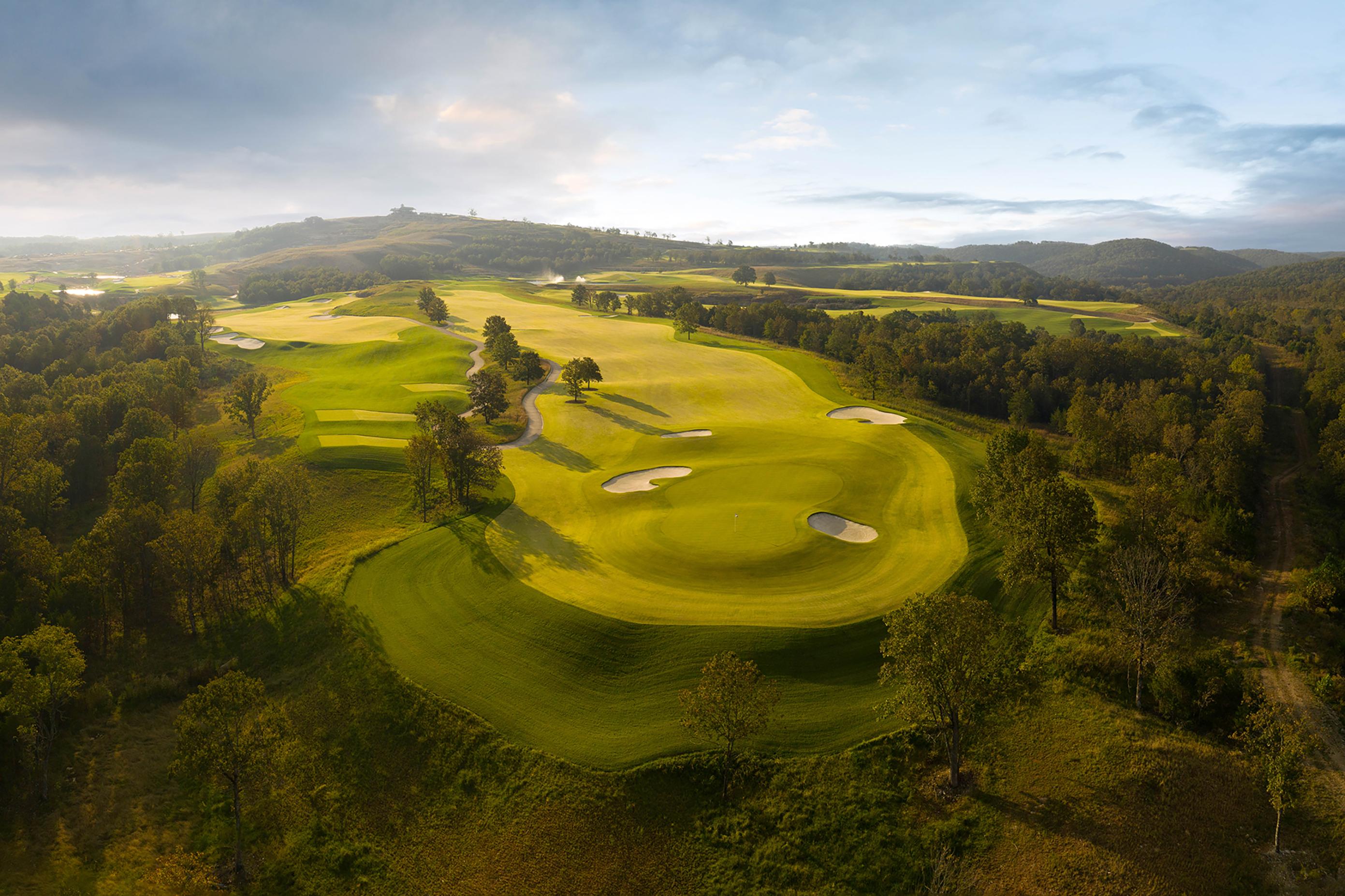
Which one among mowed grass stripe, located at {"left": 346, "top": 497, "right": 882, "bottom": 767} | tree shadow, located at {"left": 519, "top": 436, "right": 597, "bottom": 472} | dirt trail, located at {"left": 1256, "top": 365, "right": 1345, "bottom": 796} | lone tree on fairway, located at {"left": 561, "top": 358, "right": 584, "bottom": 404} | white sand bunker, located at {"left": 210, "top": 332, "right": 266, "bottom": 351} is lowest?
mowed grass stripe, located at {"left": 346, "top": 497, "right": 882, "bottom": 767}

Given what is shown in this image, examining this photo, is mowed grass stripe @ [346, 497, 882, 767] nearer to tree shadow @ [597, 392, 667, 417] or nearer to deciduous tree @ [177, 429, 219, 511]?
deciduous tree @ [177, 429, 219, 511]

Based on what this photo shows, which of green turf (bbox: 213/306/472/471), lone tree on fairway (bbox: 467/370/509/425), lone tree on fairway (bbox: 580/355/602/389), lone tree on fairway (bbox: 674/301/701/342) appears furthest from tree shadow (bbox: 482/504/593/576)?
lone tree on fairway (bbox: 674/301/701/342)

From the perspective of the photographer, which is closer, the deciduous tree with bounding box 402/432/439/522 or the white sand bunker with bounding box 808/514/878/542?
the white sand bunker with bounding box 808/514/878/542

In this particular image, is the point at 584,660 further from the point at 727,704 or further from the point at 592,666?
the point at 727,704

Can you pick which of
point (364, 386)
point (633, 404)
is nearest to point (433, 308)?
point (364, 386)

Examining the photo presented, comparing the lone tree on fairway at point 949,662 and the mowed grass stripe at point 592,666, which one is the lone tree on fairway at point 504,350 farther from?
the lone tree on fairway at point 949,662

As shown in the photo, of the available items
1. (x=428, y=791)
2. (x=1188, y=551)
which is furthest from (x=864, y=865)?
(x=1188, y=551)

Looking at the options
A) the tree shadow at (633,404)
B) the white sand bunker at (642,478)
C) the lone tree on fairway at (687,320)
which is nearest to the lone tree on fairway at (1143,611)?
the white sand bunker at (642,478)
